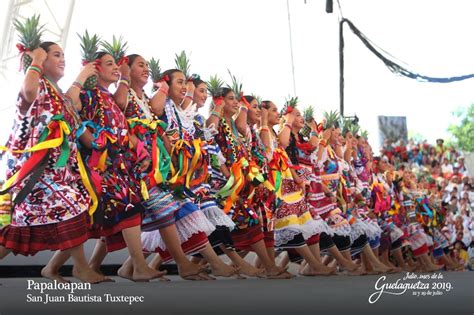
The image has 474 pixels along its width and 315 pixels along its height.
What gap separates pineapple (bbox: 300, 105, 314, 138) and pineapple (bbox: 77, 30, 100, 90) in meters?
3.00

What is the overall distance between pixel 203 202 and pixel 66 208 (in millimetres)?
Answer: 1428

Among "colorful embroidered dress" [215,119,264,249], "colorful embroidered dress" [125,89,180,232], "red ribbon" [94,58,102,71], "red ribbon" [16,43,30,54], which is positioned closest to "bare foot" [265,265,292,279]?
"colorful embroidered dress" [215,119,264,249]

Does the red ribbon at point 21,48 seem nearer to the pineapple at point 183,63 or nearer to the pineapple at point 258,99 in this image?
the pineapple at point 183,63

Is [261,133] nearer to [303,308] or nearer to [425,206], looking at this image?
[303,308]

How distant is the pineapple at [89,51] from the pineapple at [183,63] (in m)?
0.99

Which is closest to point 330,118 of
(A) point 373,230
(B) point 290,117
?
(B) point 290,117

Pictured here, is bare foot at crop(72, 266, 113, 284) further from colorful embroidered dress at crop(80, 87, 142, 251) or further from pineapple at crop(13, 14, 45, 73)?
pineapple at crop(13, 14, 45, 73)

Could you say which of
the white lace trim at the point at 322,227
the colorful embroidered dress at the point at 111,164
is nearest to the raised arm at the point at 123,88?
the colorful embroidered dress at the point at 111,164

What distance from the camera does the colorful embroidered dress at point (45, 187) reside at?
4.11 meters

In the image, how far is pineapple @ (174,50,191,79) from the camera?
5594 millimetres

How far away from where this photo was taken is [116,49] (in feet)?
16.1

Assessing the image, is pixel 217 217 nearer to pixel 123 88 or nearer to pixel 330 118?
pixel 123 88

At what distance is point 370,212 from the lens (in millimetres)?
8297

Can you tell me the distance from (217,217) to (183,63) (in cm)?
114
